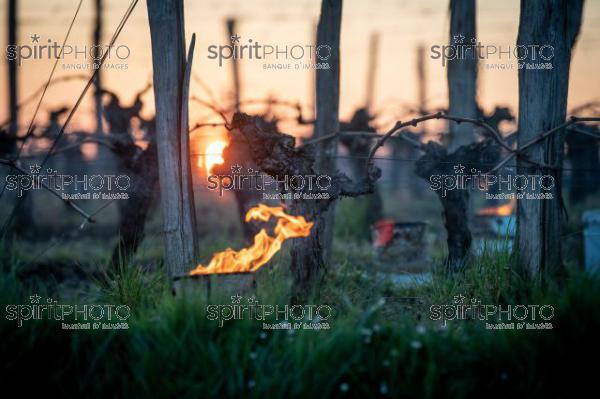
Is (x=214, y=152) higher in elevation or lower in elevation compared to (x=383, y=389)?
higher

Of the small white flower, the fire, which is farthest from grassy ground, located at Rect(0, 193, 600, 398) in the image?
the fire

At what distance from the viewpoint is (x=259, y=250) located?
6426 millimetres

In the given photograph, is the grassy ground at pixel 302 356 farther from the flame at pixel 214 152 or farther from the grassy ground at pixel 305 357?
the flame at pixel 214 152

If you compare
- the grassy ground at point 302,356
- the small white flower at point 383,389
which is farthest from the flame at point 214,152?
the small white flower at point 383,389

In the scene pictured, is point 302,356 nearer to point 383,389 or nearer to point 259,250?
point 383,389

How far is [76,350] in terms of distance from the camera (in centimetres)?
499

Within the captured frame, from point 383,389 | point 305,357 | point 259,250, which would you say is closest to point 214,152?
point 259,250

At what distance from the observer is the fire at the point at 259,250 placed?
6.17 metres

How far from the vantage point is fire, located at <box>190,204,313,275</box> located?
6173 mm

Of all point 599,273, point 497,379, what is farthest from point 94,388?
point 599,273

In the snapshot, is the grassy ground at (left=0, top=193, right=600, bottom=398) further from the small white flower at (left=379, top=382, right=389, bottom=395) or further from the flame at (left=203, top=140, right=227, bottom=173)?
the flame at (left=203, top=140, right=227, bottom=173)

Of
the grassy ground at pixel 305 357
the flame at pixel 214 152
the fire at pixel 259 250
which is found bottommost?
the grassy ground at pixel 305 357

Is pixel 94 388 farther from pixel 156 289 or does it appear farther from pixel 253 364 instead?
pixel 156 289

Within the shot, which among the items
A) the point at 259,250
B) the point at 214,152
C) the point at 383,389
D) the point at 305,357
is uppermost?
the point at 214,152
